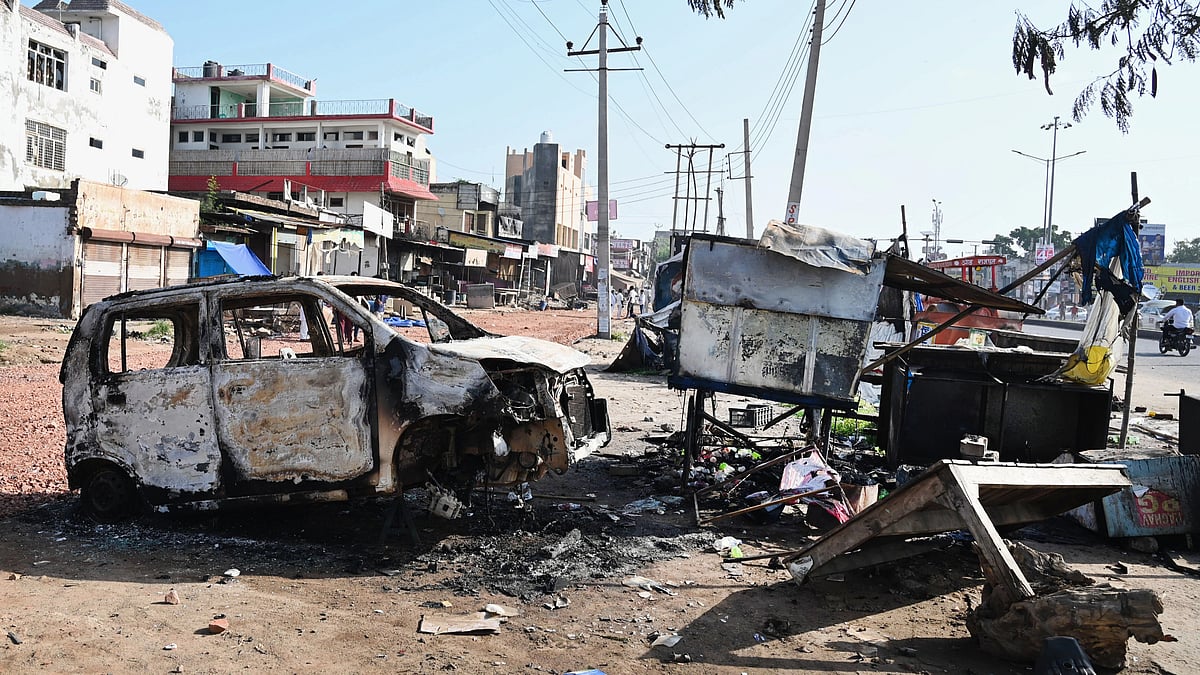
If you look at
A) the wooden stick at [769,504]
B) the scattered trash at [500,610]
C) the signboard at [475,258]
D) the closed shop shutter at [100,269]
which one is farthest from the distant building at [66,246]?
the signboard at [475,258]

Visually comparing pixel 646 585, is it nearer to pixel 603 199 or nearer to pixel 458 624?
pixel 458 624

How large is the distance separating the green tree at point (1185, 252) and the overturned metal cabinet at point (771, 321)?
103189 millimetres

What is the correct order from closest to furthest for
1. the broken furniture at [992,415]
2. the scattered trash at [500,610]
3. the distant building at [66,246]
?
the scattered trash at [500,610] → the broken furniture at [992,415] → the distant building at [66,246]

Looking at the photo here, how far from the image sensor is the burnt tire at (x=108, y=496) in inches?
237

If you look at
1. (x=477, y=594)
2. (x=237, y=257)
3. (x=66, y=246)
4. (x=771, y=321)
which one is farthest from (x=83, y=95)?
(x=477, y=594)

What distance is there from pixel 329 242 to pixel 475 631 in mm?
31809

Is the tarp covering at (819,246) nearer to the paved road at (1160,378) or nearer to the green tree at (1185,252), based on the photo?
the paved road at (1160,378)

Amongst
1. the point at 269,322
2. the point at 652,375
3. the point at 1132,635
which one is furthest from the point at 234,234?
the point at 1132,635

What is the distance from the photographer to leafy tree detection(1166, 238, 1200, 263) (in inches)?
3642

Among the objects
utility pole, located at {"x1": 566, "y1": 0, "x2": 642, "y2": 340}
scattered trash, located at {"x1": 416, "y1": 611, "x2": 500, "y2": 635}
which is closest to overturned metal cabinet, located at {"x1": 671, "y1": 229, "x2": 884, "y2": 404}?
scattered trash, located at {"x1": 416, "y1": 611, "x2": 500, "y2": 635}

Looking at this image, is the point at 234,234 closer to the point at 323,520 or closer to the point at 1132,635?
the point at 323,520

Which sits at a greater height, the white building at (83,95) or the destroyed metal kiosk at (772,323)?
the white building at (83,95)

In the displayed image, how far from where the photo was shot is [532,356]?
19.8 feet

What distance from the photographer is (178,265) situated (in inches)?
1012
